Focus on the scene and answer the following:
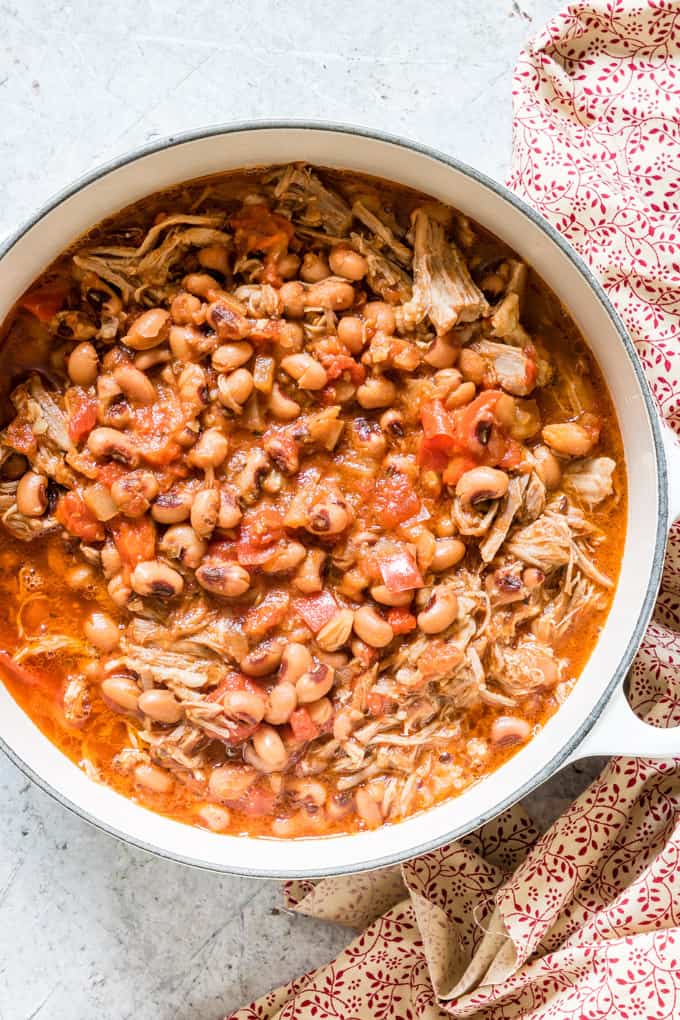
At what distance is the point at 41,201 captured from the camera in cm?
360

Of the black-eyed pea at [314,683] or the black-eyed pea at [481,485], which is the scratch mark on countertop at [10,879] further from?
the black-eyed pea at [481,485]

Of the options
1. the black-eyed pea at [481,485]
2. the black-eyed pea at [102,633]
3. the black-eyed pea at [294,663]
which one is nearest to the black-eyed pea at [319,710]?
the black-eyed pea at [294,663]

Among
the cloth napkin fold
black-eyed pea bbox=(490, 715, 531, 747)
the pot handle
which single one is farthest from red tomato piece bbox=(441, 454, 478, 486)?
black-eyed pea bbox=(490, 715, 531, 747)

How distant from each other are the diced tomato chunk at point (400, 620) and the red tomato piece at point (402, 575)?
0.09 metres

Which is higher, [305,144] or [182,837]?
[305,144]

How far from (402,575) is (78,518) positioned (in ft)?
3.55

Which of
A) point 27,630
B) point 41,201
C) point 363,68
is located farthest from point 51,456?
point 363,68

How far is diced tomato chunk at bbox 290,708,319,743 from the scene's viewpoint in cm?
331

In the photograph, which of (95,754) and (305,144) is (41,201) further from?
(95,754)

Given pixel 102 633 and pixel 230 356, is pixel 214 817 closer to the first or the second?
pixel 102 633

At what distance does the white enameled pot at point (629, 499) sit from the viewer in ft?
10.2

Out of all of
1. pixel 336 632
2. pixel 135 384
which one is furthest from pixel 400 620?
pixel 135 384

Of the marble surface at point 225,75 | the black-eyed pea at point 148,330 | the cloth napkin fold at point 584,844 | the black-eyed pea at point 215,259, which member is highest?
the marble surface at point 225,75

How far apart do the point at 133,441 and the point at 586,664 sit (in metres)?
1.69
